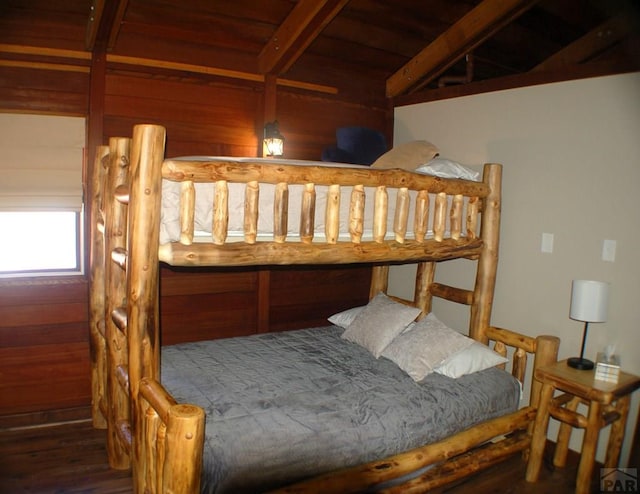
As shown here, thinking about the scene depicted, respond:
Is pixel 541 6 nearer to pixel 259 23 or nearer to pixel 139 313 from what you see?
pixel 259 23

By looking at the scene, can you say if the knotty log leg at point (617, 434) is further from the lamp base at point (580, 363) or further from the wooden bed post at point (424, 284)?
the wooden bed post at point (424, 284)

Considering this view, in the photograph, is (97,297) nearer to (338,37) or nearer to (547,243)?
(338,37)

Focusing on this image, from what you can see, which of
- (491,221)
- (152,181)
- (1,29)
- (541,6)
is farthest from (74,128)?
(541,6)

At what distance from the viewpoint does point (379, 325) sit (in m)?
3.20

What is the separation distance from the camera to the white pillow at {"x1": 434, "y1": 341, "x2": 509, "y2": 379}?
2832mm

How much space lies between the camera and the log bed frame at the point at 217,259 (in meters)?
1.92

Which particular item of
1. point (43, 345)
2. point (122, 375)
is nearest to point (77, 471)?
point (122, 375)

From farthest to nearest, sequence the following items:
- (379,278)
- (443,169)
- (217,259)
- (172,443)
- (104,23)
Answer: (379,278) < (443,169) < (104,23) < (217,259) < (172,443)

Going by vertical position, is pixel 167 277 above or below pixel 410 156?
below

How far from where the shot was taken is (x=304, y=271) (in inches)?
160

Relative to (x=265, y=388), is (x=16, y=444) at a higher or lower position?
lower

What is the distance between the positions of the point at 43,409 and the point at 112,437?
0.85 meters

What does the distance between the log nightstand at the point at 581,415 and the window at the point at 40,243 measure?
121 inches

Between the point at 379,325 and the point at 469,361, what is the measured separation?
602 mm
